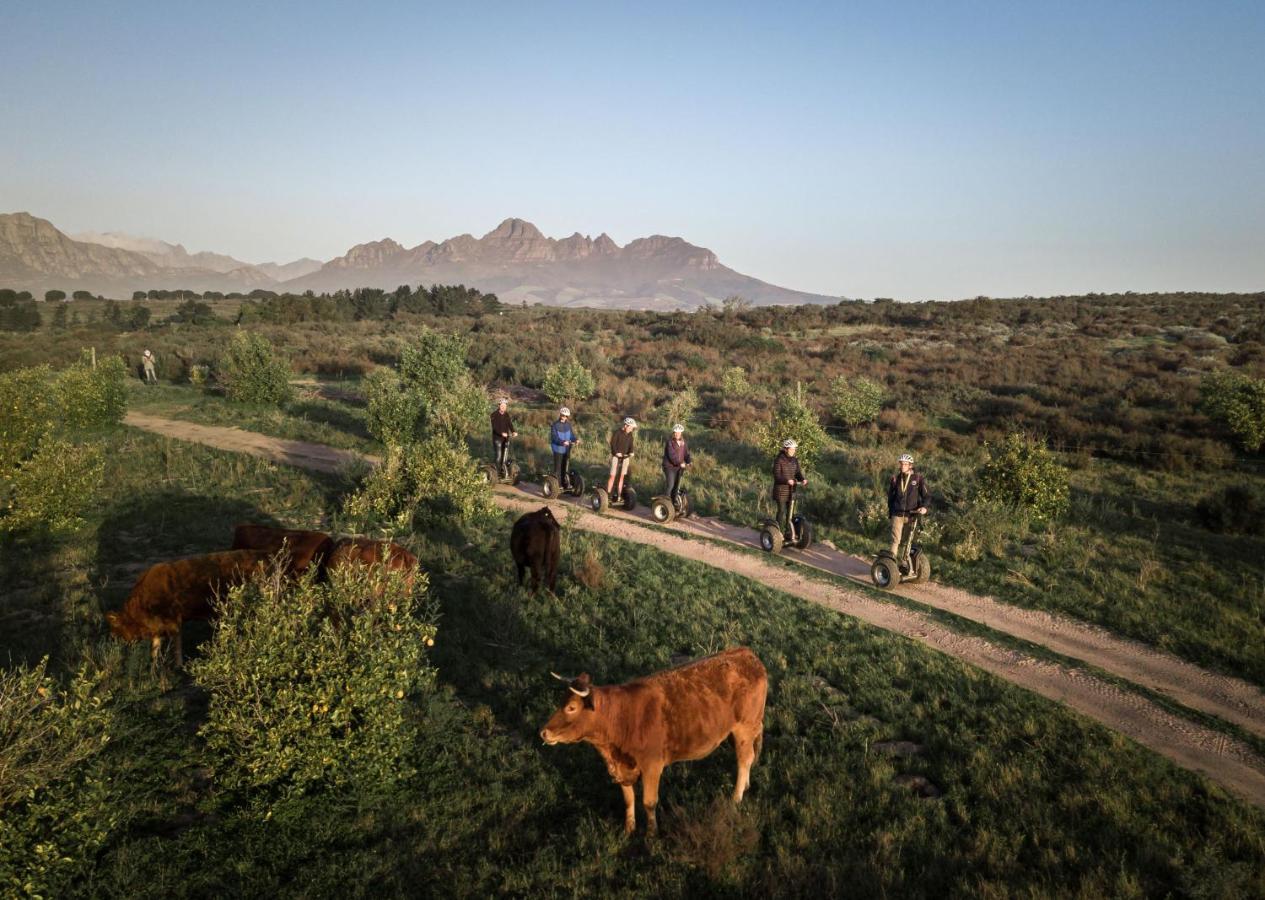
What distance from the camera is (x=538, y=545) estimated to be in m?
10.2

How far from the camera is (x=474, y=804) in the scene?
578 cm

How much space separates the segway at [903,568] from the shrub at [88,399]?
78.9 feet

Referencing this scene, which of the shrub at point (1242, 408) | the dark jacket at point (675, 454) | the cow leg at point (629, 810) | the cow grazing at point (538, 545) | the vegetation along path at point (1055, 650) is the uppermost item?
the shrub at point (1242, 408)

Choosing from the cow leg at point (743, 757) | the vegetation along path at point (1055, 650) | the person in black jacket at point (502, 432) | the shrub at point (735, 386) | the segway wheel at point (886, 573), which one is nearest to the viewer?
the cow leg at point (743, 757)

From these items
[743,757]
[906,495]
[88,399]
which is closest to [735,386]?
[906,495]

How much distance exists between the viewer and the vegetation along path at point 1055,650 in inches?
270

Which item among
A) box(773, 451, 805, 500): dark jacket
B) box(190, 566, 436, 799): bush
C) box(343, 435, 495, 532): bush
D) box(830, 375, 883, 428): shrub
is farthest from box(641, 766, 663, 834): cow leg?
box(830, 375, 883, 428): shrub

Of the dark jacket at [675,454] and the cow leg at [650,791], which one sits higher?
the dark jacket at [675,454]

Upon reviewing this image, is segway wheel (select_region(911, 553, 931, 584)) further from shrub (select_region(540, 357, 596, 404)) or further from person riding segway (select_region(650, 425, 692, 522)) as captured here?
shrub (select_region(540, 357, 596, 404))

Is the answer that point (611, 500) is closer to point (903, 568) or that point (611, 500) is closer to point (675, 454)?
point (675, 454)

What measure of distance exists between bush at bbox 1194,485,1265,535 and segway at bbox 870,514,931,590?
Result: 27.5 feet

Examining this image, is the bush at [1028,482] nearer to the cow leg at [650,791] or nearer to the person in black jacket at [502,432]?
the person in black jacket at [502,432]

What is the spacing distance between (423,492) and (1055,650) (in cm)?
1091

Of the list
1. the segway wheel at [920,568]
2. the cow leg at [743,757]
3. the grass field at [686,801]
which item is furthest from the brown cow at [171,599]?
the segway wheel at [920,568]
